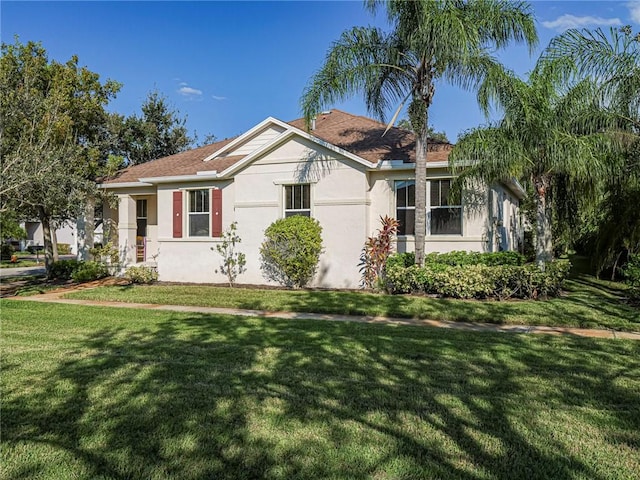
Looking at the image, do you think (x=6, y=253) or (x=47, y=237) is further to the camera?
(x=6, y=253)

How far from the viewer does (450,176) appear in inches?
497

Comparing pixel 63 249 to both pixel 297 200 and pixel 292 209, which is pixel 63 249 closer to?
pixel 292 209

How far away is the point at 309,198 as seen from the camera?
13961 millimetres

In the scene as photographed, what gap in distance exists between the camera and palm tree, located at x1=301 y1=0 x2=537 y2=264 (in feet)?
34.0

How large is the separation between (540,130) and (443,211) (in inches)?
127

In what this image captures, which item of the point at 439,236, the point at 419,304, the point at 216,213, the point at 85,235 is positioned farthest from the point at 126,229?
the point at 419,304

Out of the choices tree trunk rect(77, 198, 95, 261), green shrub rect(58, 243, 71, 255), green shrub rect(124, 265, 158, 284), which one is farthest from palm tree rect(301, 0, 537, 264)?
green shrub rect(58, 243, 71, 255)

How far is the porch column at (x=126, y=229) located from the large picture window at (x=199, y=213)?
9.83ft

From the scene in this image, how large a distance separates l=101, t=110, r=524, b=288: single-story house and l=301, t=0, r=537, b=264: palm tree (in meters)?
1.57

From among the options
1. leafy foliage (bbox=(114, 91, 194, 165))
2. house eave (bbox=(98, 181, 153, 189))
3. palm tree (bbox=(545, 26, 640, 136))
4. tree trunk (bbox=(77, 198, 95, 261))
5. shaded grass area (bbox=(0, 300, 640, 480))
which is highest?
leafy foliage (bbox=(114, 91, 194, 165))

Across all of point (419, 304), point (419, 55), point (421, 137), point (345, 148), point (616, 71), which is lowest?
point (419, 304)

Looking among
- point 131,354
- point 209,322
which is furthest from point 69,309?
point 131,354

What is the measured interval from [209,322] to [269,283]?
19.3ft

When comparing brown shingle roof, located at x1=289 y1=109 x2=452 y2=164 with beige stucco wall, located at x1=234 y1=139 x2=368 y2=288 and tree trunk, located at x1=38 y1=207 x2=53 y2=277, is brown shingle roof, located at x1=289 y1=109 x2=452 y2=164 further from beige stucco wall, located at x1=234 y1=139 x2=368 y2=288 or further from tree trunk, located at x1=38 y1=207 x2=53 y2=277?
tree trunk, located at x1=38 y1=207 x2=53 y2=277
